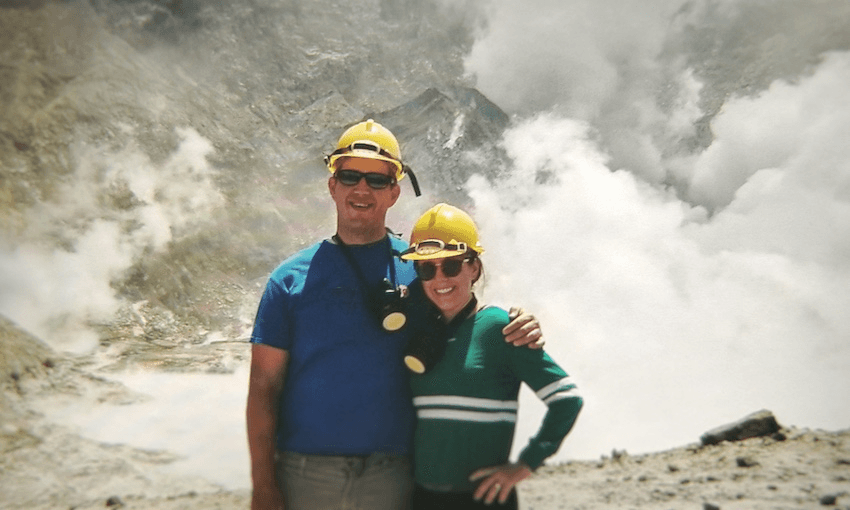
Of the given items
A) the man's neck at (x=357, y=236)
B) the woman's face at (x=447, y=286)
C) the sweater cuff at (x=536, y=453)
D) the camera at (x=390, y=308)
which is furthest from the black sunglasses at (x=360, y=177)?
→ the sweater cuff at (x=536, y=453)

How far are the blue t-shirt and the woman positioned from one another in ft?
0.45

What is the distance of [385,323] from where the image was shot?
2678 mm

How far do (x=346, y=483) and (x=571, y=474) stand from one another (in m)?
7.77

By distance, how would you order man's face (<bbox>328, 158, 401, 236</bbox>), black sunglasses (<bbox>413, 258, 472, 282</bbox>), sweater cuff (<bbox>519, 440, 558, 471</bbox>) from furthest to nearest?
man's face (<bbox>328, 158, 401, 236</bbox>) < black sunglasses (<bbox>413, 258, 472, 282</bbox>) < sweater cuff (<bbox>519, 440, 558, 471</bbox>)

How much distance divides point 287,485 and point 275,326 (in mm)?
800

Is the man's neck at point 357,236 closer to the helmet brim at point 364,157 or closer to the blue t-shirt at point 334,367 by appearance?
the blue t-shirt at point 334,367

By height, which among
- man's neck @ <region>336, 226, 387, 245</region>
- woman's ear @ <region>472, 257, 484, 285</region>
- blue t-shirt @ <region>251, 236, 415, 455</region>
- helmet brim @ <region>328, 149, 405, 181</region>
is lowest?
blue t-shirt @ <region>251, 236, 415, 455</region>

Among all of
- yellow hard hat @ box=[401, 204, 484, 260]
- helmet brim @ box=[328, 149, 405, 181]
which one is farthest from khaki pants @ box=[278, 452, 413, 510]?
helmet brim @ box=[328, 149, 405, 181]

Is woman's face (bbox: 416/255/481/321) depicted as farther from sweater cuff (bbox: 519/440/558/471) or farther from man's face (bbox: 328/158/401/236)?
sweater cuff (bbox: 519/440/558/471)

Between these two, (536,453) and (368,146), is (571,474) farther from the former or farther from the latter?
(368,146)

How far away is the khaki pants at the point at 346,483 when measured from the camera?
8.55ft

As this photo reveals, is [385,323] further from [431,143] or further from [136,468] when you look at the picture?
[431,143]

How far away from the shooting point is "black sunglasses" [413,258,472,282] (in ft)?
9.12

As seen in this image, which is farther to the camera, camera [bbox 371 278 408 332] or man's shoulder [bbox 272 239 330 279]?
man's shoulder [bbox 272 239 330 279]
